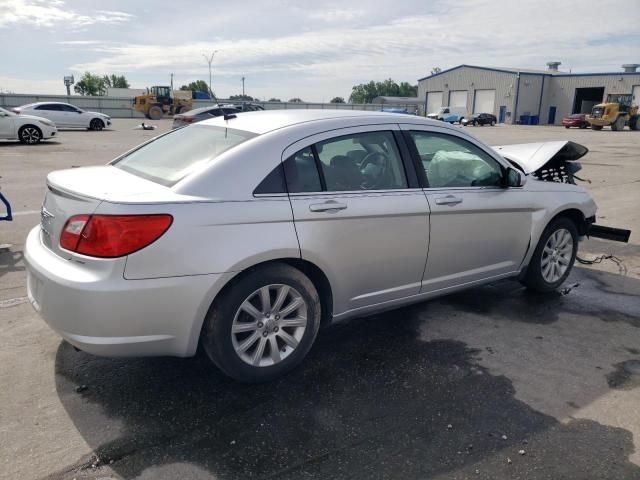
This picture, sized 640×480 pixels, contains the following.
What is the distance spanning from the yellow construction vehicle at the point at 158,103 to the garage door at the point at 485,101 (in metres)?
39.0

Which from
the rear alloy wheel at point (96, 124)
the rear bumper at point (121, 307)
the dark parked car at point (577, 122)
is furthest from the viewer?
the dark parked car at point (577, 122)

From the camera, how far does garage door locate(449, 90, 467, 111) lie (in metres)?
69.5

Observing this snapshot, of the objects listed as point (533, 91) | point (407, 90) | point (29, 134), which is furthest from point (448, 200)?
point (407, 90)

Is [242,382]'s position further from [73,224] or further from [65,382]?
[73,224]

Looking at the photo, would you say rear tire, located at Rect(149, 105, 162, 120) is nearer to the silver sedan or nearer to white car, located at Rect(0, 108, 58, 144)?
white car, located at Rect(0, 108, 58, 144)

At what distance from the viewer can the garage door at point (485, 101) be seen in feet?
216

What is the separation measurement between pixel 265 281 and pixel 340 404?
0.84 m

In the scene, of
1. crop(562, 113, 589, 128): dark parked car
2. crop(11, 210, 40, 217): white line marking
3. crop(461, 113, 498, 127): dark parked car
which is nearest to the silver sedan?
crop(11, 210, 40, 217): white line marking

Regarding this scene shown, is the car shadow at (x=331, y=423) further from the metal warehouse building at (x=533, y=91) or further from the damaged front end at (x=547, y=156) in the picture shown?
the metal warehouse building at (x=533, y=91)

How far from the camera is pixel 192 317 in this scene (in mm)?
2877

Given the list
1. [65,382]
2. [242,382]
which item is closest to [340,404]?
[242,382]

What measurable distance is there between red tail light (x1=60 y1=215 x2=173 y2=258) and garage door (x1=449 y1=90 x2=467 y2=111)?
7140 cm

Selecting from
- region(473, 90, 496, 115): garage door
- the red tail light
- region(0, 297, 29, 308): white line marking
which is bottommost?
region(0, 297, 29, 308): white line marking

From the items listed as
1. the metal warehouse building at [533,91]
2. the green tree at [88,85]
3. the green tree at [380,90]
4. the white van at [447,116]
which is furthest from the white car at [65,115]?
the green tree at [380,90]
